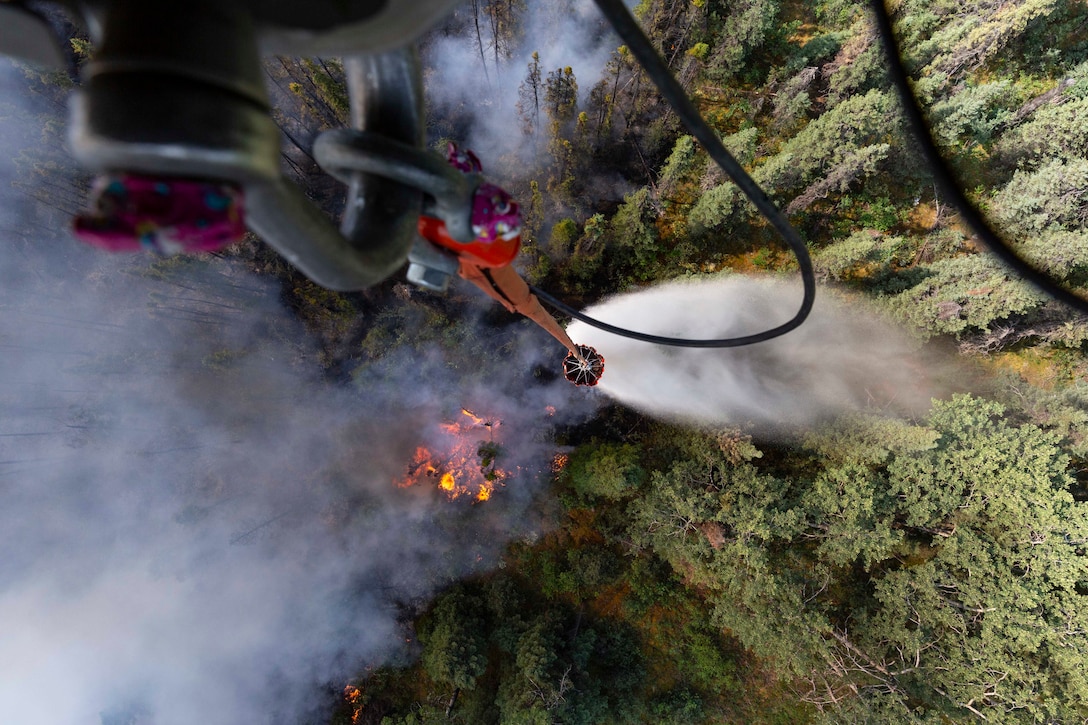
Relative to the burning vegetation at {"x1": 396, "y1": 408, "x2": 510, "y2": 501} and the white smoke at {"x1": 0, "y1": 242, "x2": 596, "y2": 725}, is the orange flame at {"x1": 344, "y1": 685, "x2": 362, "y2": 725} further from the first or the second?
the burning vegetation at {"x1": 396, "y1": 408, "x2": 510, "y2": 501}

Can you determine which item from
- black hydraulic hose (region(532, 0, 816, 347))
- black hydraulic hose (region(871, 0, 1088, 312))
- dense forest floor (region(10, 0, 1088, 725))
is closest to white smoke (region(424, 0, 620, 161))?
dense forest floor (region(10, 0, 1088, 725))

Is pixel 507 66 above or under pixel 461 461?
above

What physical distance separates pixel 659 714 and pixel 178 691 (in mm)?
13603

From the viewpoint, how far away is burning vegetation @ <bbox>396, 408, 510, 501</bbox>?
13.8 metres

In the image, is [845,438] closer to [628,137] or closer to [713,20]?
[628,137]

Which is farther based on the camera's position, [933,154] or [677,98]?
[933,154]

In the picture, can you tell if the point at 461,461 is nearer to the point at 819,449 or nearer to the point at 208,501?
the point at 208,501

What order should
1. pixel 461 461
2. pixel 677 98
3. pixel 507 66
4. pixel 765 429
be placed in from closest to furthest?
1. pixel 677 98
2. pixel 765 429
3. pixel 461 461
4. pixel 507 66

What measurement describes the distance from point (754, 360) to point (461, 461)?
8.96m

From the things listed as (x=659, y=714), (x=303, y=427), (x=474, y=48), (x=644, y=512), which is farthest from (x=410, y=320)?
(x=659, y=714)

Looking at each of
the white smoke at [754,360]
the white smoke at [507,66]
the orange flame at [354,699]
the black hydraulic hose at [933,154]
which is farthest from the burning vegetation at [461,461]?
the black hydraulic hose at [933,154]

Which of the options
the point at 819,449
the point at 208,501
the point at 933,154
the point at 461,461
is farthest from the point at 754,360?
the point at 208,501

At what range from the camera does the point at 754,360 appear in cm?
1290

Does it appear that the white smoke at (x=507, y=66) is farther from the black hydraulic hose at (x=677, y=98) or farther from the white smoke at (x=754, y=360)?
the black hydraulic hose at (x=677, y=98)
